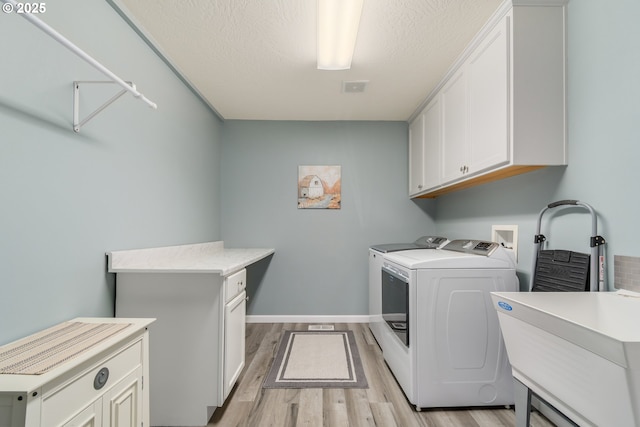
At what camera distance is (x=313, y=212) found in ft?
10.7

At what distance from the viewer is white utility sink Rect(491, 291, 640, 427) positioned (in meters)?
0.68

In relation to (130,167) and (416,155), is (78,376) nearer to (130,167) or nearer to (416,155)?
(130,167)

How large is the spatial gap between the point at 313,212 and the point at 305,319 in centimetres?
121

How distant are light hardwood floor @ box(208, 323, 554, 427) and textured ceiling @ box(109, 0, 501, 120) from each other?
2298 mm

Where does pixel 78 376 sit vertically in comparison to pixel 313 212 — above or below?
below

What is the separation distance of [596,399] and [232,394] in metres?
1.85

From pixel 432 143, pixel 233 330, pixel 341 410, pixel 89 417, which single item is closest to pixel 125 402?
pixel 89 417

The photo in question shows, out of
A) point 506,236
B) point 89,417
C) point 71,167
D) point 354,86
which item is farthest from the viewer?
point 354,86

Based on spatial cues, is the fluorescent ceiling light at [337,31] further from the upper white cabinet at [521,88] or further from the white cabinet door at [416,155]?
the white cabinet door at [416,155]

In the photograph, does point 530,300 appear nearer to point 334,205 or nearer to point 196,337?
point 196,337

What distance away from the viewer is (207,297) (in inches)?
59.9

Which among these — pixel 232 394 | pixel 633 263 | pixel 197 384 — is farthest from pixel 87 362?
pixel 633 263

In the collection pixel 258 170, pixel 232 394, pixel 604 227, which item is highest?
pixel 258 170

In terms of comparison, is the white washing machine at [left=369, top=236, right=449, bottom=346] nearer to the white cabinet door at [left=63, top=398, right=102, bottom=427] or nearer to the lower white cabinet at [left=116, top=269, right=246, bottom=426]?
the lower white cabinet at [left=116, top=269, right=246, bottom=426]
